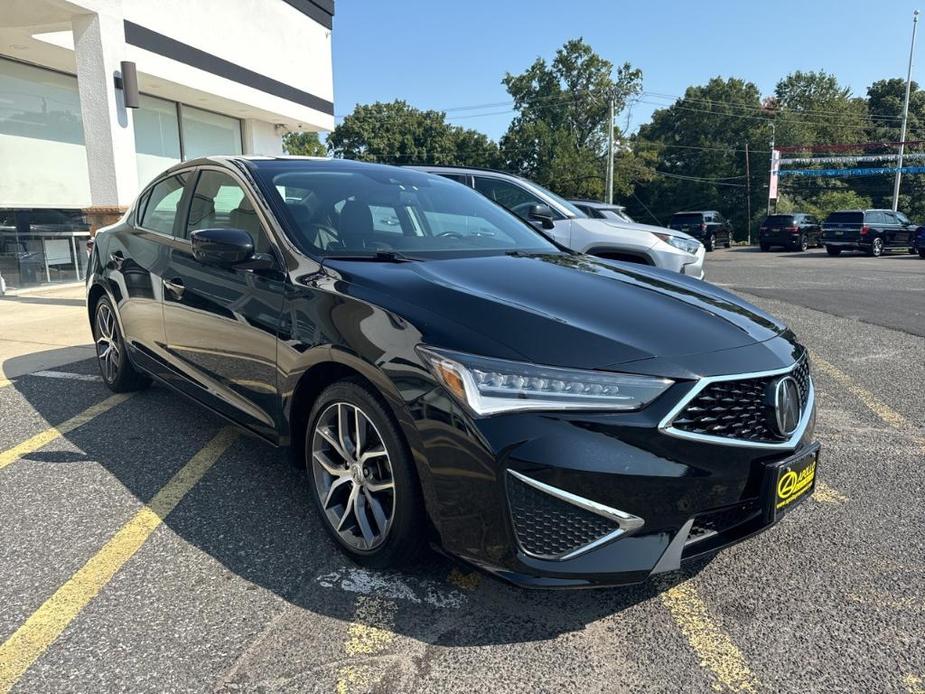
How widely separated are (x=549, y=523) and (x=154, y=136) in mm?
14685

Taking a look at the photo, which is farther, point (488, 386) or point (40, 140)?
point (40, 140)

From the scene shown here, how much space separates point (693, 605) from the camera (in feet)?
7.72

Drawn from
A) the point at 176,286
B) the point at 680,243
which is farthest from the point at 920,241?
the point at 176,286

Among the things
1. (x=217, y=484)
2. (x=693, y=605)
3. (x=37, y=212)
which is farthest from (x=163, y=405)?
(x=37, y=212)

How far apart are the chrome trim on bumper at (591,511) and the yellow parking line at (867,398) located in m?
3.20

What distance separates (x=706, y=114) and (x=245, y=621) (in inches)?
2636

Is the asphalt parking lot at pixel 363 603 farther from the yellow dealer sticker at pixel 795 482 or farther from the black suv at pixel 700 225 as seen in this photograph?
the black suv at pixel 700 225

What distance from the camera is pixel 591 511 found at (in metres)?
1.97

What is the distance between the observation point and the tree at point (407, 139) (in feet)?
206

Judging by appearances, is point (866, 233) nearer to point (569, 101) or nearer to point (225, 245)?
point (225, 245)

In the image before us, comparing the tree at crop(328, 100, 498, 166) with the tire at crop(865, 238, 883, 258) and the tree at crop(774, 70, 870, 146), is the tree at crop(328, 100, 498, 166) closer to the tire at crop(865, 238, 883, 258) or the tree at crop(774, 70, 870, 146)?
the tree at crop(774, 70, 870, 146)

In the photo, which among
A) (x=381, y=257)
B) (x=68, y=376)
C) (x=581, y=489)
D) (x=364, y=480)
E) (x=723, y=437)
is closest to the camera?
(x=581, y=489)

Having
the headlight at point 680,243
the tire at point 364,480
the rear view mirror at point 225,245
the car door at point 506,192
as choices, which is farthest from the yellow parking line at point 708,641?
the car door at point 506,192

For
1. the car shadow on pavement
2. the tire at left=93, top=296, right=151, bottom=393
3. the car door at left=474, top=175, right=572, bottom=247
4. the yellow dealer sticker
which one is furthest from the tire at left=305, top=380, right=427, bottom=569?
the car door at left=474, top=175, right=572, bottom=247
